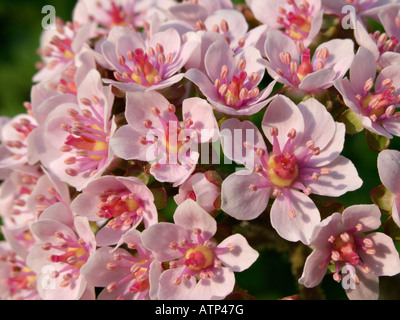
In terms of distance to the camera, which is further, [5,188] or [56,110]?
[5,188]

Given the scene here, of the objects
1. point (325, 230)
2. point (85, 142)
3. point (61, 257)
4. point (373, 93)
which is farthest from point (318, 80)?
point (61, 257)

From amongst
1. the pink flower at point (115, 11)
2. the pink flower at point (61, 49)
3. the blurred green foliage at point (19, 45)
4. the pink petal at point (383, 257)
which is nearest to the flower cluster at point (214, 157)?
the pink petal at point (383, 257)

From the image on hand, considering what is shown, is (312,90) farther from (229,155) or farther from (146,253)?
(146,253)

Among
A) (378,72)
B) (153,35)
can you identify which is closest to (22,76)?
(153,35)

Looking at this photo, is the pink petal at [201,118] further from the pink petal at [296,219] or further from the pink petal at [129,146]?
Result: the pink petal at [296,219]

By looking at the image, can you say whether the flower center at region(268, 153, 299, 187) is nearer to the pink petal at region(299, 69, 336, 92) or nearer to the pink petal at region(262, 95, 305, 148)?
the pink petal at region(262, 95, 305, 148)

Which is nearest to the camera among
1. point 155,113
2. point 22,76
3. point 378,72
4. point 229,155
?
point 229,155

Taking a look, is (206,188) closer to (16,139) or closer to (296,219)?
(296,219)

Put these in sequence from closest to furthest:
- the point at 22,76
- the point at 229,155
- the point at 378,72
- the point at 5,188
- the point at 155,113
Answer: the point at 229,155
the point at 155,113
the point at 378,72
the point at 5,188
the point at 22,76
